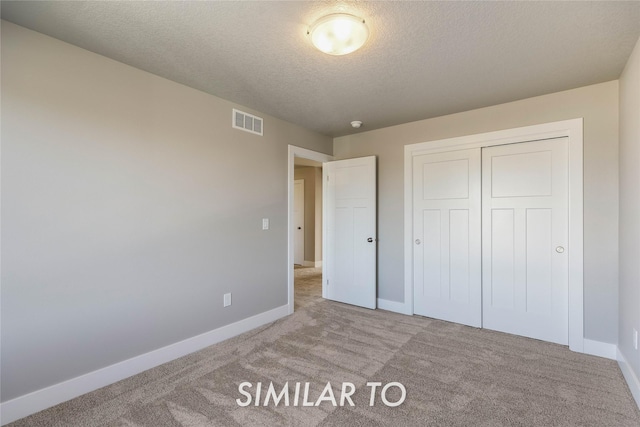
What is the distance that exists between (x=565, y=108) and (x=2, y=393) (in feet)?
15.3

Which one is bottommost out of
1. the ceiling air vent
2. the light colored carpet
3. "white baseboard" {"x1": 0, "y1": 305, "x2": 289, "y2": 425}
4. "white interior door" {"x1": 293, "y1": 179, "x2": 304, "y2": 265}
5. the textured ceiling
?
the light colored carpet

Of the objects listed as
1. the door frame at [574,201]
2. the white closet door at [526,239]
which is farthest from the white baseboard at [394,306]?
the door frame at [574,201]

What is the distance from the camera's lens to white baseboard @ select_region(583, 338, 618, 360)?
99.4 inches

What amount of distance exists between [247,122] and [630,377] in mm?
3768

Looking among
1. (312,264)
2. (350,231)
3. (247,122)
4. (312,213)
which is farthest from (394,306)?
(312,213)

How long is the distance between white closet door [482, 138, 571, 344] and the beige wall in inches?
163

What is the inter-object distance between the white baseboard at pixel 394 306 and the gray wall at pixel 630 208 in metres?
1.85

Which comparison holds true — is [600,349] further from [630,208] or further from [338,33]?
[338,33]

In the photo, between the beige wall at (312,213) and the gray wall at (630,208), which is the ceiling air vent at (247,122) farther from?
the beige wall at (312,213)

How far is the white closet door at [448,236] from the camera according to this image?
3.25m

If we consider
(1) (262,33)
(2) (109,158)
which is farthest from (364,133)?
(2) (109,158)

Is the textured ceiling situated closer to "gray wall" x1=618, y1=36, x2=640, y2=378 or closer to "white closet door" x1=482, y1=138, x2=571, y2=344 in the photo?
"gray wall" x1=618, y1=36, x2=640, y2=378

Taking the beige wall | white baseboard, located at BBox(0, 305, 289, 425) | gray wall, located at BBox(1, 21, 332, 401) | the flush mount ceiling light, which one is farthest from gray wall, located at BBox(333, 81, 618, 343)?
the beige wall

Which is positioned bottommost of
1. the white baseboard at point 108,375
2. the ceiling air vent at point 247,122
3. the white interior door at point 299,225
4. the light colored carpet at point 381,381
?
the light colored carpet at point 381,381
